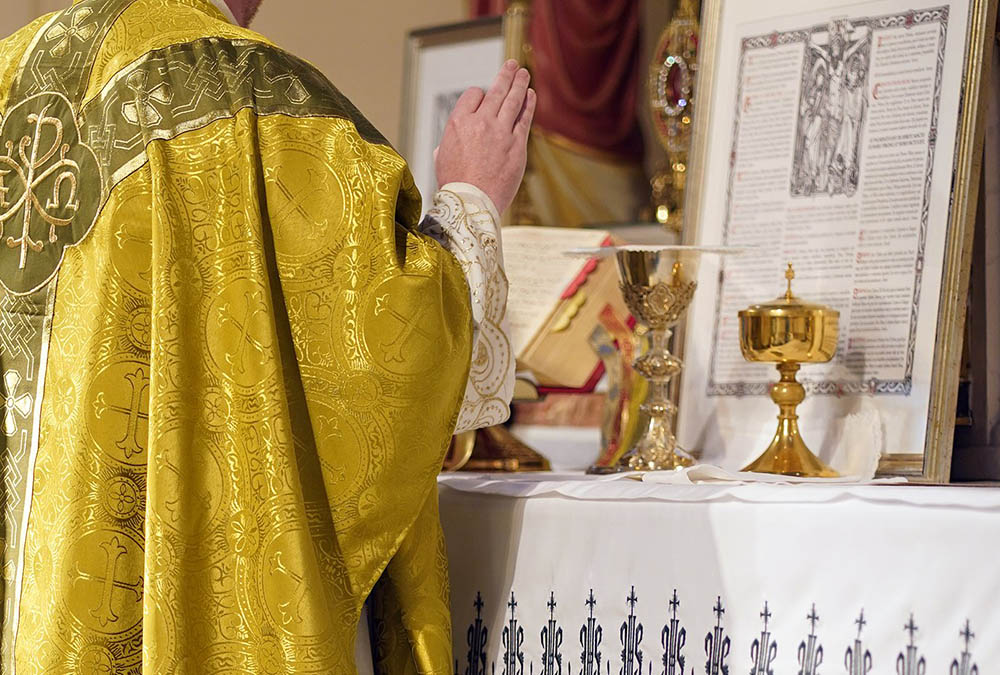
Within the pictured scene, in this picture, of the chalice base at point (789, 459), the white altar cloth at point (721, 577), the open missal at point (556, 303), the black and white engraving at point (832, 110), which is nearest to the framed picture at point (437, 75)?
the open missal at point (556, 303)

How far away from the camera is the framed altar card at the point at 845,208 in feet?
4.90

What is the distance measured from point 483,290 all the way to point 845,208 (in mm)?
623

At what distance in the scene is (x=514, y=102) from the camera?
1290 millimetres

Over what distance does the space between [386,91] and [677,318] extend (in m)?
2.03

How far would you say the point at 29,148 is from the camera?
1.18 meters

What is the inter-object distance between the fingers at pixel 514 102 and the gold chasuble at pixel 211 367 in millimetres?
160

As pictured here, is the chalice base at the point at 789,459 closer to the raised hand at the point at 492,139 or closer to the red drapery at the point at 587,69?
the raised hand at the point at 492,139

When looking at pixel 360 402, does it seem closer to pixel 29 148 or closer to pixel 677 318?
pixel 29 148

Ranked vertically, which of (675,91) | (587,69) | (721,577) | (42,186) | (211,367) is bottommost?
(721,577)

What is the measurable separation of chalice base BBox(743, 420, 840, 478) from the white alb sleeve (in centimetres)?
38

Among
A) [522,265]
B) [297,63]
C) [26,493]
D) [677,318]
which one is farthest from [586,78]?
[26,493]

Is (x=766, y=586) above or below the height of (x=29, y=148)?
below

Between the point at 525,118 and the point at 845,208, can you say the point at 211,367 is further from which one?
the point at 845,208

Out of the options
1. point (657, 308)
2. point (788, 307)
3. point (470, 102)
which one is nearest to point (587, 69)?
point (657, 308)
